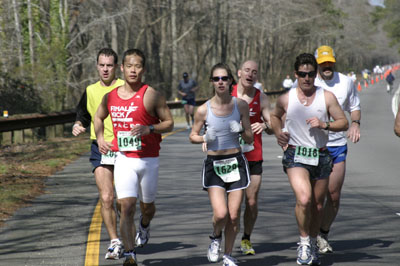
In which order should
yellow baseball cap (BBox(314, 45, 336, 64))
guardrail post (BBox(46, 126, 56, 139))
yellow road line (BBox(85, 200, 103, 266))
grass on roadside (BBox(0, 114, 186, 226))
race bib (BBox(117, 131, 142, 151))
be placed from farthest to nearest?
guardrail post (BBox(46, 126, 56, 139))
grass on roadside (BBox(0, 114, 186, 226))
yellow baseball cap (BBox(314, 45, 336, 64))
yellow road line (BBox(85, 200, 103, 266))
race bib (BBox(117, 131, 142, 151))

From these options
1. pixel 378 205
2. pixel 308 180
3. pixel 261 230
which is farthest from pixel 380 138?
pixel 308 180

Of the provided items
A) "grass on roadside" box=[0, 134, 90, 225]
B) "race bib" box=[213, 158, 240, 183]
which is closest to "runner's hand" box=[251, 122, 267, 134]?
"race bib" box=[213, 158, 240, 183]

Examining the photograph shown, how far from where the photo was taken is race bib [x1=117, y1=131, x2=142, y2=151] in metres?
6.95

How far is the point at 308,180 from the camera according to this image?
23.6 ft

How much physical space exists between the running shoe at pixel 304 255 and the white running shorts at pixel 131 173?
1455 millimetres

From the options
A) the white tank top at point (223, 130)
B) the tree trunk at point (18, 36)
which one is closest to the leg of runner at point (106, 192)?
the white tank top at point (223, 130)

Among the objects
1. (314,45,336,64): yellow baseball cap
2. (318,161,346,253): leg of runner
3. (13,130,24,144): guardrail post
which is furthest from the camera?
(13,130,24,144): guardrail post

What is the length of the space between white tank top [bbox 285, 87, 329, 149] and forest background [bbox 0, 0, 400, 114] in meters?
18.1

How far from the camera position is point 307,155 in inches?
284

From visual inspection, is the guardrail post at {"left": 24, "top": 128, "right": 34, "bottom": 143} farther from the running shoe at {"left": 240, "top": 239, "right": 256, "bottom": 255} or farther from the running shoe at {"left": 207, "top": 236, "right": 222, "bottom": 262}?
the running shoe at {"left": 207, "top": 236, "right": 222, "bottom": 262}

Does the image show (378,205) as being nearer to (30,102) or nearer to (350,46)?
(30,102)

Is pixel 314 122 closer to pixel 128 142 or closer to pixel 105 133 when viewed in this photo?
pixel 128 142

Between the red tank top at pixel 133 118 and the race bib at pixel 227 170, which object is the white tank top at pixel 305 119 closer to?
the race bib at pixel 227 170

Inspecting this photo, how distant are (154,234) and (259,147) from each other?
174cm
